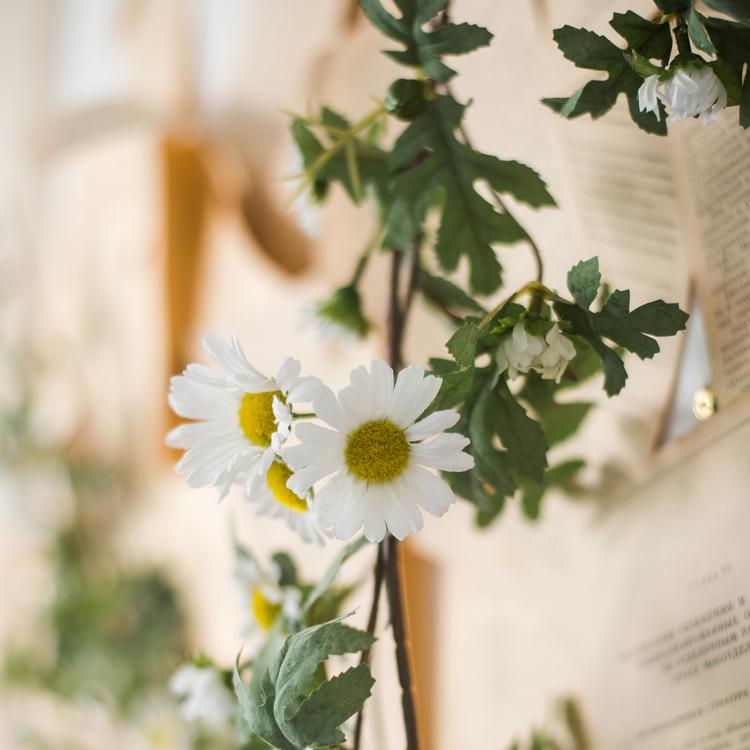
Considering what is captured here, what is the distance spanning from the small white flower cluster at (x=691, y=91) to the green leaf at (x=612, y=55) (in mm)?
25

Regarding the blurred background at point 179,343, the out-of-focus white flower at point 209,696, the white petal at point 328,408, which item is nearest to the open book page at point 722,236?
the blurred background at point 179,343

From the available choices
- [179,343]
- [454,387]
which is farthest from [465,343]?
[179,343]

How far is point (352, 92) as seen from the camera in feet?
2.46

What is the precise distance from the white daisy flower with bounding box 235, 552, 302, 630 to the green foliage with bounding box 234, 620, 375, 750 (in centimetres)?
11

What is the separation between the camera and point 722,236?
44 centimetres

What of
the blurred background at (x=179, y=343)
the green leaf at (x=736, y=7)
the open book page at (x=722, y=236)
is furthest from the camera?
the blurred background at (x=179, y=343)

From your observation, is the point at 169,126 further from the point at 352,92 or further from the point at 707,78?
the point at 707,78

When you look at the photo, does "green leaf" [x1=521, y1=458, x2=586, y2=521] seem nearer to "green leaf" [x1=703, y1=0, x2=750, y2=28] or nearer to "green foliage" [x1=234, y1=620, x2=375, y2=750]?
"green foliage" [x1=234, y1=620, x2=375, y2=750]

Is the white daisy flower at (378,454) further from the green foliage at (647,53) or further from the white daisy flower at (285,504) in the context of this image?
the green foliage at (647,53)

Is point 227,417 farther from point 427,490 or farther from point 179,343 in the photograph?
point 179,343

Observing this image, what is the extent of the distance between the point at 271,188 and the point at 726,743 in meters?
0.79

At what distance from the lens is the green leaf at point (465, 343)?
342mm

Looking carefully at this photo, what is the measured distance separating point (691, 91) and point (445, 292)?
17 cm

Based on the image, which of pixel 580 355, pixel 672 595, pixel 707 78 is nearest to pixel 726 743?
pixel 672 595
